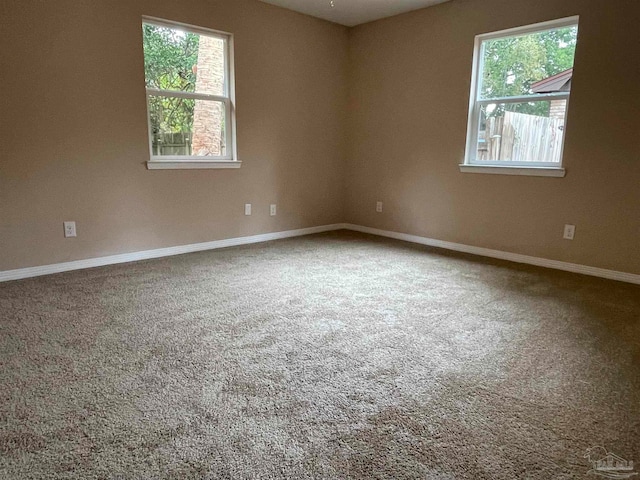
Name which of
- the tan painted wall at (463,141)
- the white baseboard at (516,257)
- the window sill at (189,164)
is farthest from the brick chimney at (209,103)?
the white baseboard at (516,257)

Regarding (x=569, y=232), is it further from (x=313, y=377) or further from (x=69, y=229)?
(x=69, y=229)

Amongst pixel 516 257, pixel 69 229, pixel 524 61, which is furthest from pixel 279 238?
pixel 524 61

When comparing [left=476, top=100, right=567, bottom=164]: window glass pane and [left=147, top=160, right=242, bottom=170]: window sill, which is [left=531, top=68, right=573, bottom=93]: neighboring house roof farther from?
[left=147, top=160, right=242, bottom=170]: window sill

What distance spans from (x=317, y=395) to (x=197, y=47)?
3495mm

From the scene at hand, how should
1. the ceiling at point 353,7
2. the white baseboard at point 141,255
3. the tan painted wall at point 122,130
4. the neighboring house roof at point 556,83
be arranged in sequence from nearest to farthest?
the tan painted wall at point 122,130
the white baseboard at point 141,255
the neighboring house roof at point 556,83
the ceiling at point 353,7

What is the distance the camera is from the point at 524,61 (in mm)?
3812

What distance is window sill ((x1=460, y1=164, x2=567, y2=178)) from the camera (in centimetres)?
365

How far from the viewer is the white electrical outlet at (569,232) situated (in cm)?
364

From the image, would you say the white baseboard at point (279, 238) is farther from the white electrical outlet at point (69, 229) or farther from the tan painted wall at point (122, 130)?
the white electrical outlet at point (69, 229)

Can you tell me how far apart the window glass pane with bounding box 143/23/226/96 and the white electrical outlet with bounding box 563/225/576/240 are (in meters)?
3.41

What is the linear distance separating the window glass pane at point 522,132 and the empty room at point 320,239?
2cm

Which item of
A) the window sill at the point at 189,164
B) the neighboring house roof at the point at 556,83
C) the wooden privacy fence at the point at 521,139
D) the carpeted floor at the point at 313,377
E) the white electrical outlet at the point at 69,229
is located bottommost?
the carpeted floor at the point at 313,377

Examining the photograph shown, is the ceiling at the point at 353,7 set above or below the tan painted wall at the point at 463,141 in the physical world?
above

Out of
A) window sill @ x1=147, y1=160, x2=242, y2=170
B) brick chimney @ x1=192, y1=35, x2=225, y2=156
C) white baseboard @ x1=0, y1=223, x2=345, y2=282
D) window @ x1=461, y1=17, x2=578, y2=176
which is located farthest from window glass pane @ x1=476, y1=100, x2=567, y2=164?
brick chimney @ x1=192, y1=35, x2=225, y2=156
